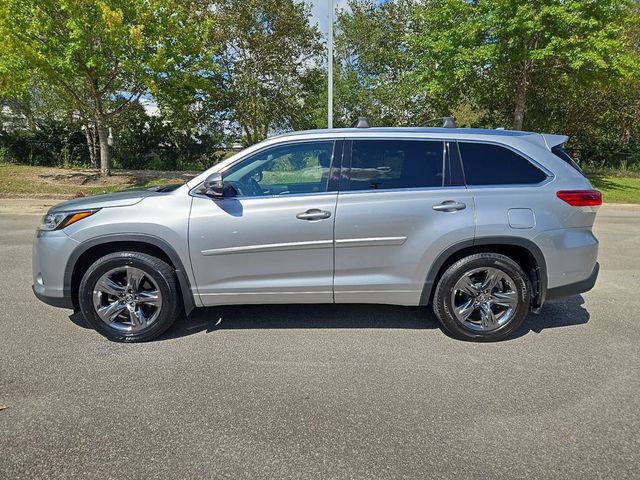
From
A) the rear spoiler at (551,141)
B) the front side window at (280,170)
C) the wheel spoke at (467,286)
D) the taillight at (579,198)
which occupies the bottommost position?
the wheel spoke at (467,286)

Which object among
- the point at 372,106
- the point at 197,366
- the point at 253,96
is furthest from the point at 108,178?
the point at 197,366

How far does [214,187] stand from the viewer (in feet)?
11.0

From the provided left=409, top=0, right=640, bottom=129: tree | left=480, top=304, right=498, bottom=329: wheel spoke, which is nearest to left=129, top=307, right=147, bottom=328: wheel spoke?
left=480, top=304, right=498, bottom=329: wheel spoke

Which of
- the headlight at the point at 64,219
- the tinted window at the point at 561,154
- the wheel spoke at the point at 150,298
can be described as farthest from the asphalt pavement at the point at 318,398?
the tinted window at the point at 561,154

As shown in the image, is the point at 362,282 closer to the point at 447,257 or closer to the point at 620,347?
the point at 447,257

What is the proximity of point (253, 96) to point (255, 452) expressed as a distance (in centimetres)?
1958

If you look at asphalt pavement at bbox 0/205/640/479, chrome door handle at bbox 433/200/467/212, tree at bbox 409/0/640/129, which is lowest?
asphalt pavement at bbox 0/205/640/479

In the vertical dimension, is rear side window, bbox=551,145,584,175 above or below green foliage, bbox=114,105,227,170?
below

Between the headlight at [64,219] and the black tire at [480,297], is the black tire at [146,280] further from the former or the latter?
the black tire at [480,297]

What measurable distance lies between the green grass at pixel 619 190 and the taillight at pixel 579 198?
12.1 meters

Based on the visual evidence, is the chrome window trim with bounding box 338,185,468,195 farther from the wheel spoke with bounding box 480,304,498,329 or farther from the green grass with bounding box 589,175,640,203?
the green grass with bounding box 589,175,640,203

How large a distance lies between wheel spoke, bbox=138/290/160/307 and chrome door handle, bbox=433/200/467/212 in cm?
250

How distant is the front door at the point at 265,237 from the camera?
3361 mm

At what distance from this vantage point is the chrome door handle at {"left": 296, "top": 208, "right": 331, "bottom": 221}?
3.36 meters
